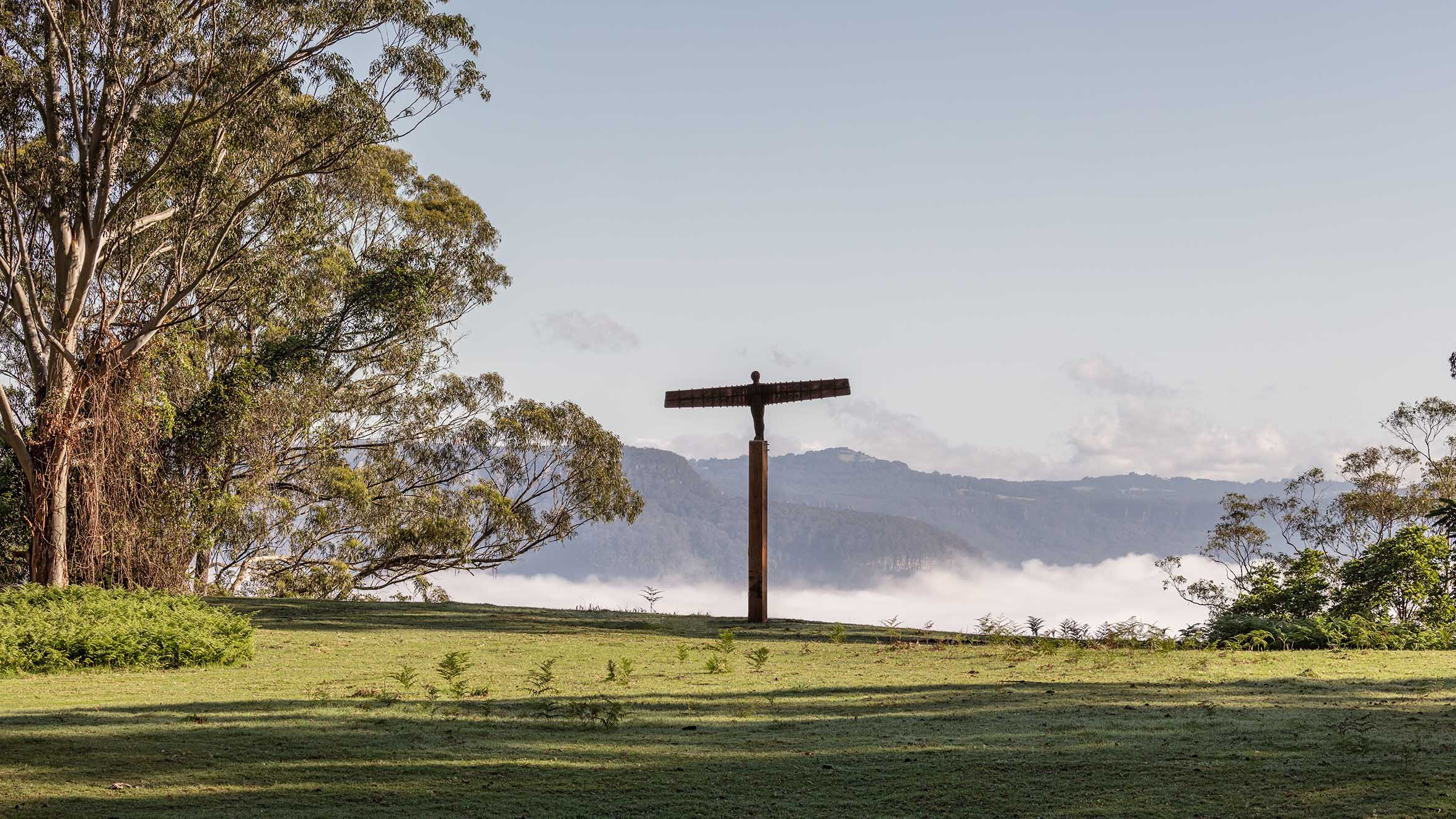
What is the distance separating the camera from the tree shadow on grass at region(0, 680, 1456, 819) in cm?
530

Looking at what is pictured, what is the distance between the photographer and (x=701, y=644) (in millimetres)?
12992

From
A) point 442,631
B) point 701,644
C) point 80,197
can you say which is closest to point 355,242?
point 80,197

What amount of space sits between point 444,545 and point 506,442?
10.6 feet

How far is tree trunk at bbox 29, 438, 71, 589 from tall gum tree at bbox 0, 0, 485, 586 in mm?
21

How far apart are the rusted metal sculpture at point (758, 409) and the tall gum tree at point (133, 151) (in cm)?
727

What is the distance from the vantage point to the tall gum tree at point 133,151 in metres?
17.2

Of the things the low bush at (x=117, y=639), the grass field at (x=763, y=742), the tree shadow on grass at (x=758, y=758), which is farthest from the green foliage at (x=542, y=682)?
the low bush at (x=117, y=639)

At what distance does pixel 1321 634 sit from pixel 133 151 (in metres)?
18.3

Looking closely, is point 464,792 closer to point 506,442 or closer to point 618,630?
point 618,630

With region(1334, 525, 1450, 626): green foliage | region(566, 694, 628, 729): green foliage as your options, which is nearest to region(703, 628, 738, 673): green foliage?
region(566, 694, 628, 729): green foliage

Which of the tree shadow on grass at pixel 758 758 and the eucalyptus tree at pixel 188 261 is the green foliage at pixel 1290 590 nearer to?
the tree shadow on grass at pixel 758 758

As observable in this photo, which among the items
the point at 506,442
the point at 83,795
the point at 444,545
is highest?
the point at 506,442

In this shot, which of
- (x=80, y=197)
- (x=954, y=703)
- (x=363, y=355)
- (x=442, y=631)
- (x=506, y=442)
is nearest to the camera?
(x=954, y=703)

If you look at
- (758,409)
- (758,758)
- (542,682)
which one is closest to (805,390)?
(758,409)
